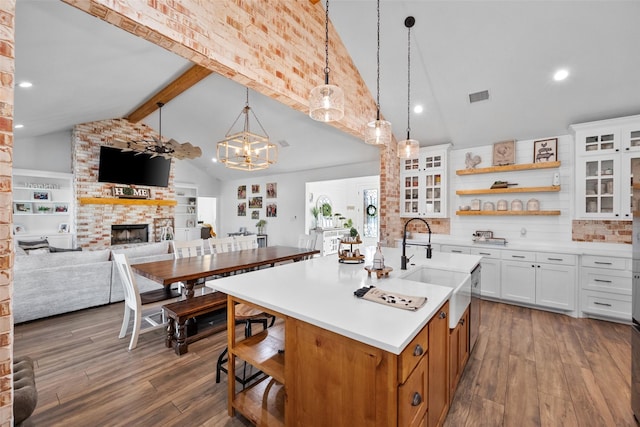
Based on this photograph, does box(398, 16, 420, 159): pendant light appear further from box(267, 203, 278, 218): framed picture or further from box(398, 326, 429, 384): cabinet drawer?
box(267, 203, 278, 218): framed picture

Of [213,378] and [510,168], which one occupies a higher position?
[510,168]

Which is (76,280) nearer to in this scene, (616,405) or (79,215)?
(79,215)

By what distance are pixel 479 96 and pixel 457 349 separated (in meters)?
3.34

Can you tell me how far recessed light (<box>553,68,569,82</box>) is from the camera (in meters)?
3.18

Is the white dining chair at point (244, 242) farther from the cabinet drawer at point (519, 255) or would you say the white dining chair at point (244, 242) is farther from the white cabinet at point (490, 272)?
the cabinet drawer at point (519, 255)

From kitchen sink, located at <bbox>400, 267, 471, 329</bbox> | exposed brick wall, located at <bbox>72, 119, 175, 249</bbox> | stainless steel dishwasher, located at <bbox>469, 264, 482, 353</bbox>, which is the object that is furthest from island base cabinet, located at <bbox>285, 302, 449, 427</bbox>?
exposed brick wall, located at <bbox>72, 119, 175, 249</bbox>

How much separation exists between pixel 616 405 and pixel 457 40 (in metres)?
3.59

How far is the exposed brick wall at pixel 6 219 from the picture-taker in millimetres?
1139

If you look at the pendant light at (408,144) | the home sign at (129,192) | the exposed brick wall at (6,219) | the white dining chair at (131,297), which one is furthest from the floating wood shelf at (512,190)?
the home sign at (129,192)

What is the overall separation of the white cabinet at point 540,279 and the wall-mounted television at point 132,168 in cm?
798

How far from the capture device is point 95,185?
6633mm

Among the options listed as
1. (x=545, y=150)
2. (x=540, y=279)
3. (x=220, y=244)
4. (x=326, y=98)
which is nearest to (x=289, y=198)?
(x=220, y=244)

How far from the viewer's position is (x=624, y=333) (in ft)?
10.1

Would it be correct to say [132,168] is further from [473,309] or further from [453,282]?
[473,309]
